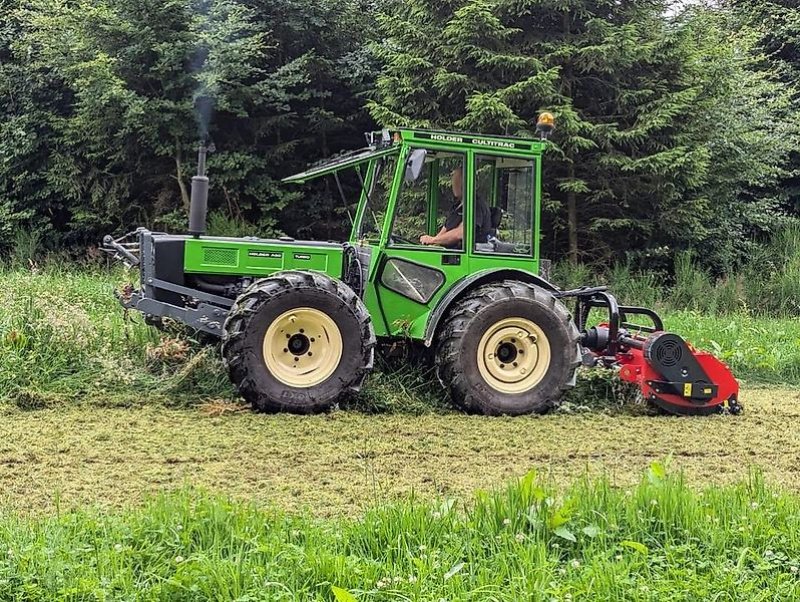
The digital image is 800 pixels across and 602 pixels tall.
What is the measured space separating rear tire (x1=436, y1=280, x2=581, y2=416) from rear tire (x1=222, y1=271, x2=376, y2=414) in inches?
26.3

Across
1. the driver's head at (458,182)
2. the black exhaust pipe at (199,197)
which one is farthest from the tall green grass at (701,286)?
the black exhaust pipe at (199,197)

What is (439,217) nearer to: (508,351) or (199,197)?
(508,351)

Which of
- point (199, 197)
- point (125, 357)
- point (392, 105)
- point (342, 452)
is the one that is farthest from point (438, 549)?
point (392, 105)

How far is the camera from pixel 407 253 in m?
6.28

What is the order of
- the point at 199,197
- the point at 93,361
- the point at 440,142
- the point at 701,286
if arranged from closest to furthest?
the point at 199,197
the point at 440,142
the point at 93,361
the point at 701,286

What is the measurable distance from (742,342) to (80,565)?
7.74 meters

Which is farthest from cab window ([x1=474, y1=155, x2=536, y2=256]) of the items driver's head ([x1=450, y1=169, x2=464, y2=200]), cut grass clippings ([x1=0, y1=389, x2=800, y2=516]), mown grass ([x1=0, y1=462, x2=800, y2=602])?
mown grass ([x1=0, y1=462, x2=800, y2=602])

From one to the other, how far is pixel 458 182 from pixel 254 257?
5.44 ft

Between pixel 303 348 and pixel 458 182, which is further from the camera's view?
pixel 458 182

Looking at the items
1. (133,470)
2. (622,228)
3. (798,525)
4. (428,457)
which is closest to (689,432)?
(428,457)

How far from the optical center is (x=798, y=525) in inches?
126

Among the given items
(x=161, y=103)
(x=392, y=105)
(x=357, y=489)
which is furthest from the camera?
(x=161, y=103)

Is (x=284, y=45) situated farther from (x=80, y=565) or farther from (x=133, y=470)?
(x=80, y=565)

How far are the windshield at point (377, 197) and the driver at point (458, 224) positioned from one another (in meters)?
0.37
